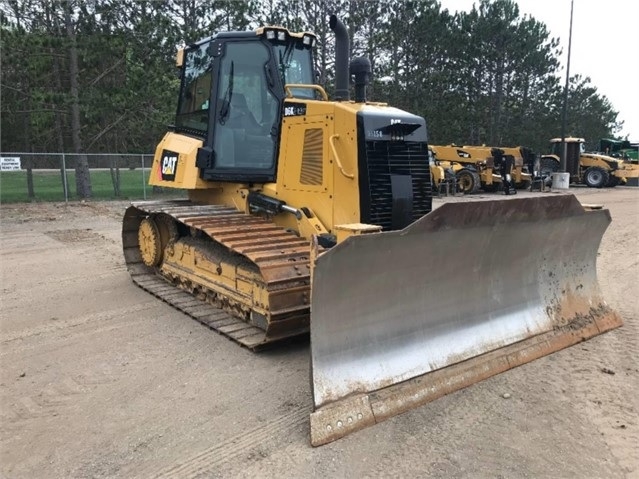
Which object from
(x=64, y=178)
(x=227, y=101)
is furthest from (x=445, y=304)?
(x=64, y=178)

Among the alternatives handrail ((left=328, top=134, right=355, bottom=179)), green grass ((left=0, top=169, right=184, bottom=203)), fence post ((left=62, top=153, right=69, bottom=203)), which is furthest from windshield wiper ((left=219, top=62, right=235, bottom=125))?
fence post ((left=62, top=153, right=69, bottom=203))

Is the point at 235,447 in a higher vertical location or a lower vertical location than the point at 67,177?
lower

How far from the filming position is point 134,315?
554 cm

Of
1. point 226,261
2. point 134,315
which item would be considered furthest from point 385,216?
point 134,315

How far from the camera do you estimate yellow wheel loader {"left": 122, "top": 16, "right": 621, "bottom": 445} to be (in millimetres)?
3559

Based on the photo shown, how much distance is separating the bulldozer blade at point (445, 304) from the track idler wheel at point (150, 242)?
3.73 meters

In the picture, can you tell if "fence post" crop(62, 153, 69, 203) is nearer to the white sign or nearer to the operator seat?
the white sign

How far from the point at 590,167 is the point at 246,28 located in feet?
59.4

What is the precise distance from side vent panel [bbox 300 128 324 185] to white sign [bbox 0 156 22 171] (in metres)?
13.0

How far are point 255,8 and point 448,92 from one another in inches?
560

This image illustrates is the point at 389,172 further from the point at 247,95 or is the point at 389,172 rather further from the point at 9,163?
the point at 9,163

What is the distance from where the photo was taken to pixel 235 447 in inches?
122

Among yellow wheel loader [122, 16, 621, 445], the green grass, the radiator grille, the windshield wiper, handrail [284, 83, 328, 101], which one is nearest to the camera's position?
yellow wheel loader [122, 16, 621, 445]

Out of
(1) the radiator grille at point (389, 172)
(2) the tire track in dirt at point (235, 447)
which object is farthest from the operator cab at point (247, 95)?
(2) the tire track in dirt at point (235, 447)
